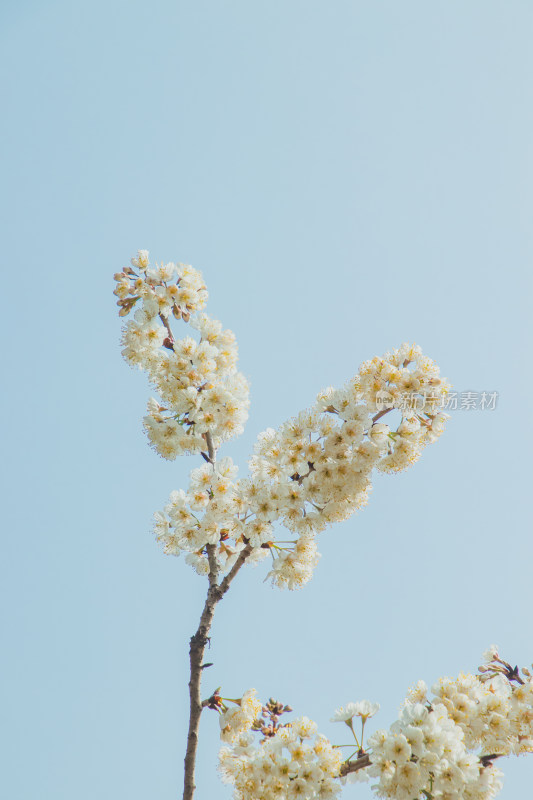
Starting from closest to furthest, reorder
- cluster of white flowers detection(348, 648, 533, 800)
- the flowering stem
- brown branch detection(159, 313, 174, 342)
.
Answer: cluster of white flowers detection(348, 648, 533, 800) → the flowering stem → brown branch detection(159, 313, 174, 342)

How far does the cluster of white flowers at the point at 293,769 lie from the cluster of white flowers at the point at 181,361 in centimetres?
200

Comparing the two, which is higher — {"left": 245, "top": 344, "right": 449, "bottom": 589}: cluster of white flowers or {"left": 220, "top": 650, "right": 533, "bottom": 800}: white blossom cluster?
{"left": 245, "top": 344, "right": 449, "bottom": 589}: cluster of white flowers

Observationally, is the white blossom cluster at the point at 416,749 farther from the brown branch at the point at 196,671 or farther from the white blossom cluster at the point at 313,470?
the white blossom cluster at the point at 313,470

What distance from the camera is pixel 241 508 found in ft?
14.6

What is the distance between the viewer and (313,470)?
14.3 ft

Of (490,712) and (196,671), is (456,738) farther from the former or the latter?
(196,671)

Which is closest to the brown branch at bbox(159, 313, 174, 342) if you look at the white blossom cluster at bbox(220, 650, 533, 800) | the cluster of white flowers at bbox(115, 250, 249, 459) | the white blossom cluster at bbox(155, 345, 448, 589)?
the cluster of white flowers at bbox(115, 250, 249, 459)

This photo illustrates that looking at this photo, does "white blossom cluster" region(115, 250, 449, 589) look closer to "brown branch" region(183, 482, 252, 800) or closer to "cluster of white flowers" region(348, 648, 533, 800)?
"brown branch" region(183, 482, 252, 800)

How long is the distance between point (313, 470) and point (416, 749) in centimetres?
173

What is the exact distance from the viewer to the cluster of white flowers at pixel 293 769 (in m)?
3.84

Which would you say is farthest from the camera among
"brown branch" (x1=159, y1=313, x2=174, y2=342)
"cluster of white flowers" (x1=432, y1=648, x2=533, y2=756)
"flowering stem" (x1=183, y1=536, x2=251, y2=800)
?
"brown branch" (x1=159, y1=313, x2=174, y2=342)

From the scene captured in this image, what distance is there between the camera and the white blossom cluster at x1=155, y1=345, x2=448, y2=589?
14.1ft

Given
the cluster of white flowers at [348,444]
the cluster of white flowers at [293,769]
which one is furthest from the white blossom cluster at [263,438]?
the cluster of white flowers at [293,769]

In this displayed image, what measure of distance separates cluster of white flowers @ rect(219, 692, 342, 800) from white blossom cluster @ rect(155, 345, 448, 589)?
988 mm
